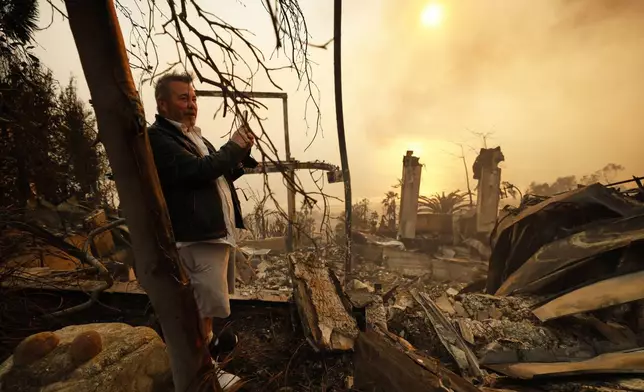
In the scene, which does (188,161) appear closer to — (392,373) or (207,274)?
(207,274)

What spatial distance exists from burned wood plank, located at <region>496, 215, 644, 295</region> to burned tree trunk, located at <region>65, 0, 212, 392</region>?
5218mm

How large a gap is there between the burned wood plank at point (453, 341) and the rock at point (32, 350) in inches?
133

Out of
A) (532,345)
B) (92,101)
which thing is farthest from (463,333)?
(92,101)

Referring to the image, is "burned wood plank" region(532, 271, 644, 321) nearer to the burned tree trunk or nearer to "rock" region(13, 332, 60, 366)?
the burned tree trunk

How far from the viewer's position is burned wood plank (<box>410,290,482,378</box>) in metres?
2.85

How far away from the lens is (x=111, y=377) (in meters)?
1.54

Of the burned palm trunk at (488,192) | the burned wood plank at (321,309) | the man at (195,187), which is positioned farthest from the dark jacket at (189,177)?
the burned palm trunk at (488,192)

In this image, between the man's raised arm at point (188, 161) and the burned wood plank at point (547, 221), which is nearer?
the man's raised arm at point (188, 161)

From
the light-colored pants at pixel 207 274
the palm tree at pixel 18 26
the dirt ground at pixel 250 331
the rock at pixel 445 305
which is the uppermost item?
the palm tree at pixel 18 26

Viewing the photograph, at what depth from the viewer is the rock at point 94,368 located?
4.94 ft

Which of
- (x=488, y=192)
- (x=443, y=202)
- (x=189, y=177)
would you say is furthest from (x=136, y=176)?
(x=443, y=202)

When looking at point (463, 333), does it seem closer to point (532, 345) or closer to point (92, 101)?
point (532, 345)

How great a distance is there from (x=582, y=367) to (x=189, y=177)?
3.93 meters

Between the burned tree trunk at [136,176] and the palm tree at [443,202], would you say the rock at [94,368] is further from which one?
the palm tree at [443,202]
